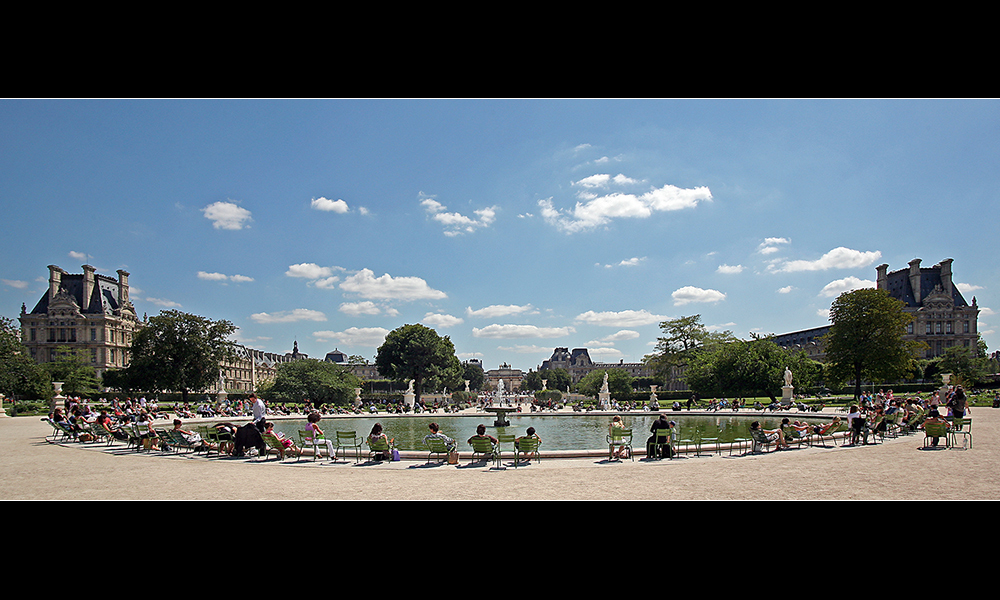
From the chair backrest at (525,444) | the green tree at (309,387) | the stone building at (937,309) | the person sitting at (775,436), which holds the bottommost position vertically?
the green tree at (309,387)

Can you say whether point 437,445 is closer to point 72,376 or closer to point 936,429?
point 936,429

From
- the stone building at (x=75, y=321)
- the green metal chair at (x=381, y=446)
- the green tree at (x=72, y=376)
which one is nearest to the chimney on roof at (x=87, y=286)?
the stone building at (x=75, y=321)

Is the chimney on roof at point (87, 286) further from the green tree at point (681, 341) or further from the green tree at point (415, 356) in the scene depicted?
the green tree at point (681, 341)

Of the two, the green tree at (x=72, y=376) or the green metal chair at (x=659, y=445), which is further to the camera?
the green tree at (x=72, y=376)

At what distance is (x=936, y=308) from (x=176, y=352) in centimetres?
10054

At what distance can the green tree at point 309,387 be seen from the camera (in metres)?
46.9

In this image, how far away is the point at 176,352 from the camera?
4691cm

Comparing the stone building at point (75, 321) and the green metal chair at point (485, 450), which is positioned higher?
the stone building at point (75, 321)

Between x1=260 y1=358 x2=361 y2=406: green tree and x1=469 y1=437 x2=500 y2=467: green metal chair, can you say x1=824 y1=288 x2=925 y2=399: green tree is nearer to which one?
x1=469 y1=437 x2=500 y2=467: green metal chair

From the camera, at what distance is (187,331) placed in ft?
156

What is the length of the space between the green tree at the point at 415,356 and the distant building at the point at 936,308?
5741cm
